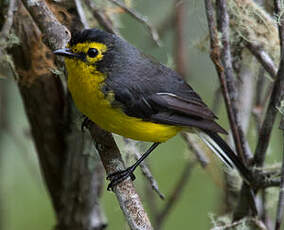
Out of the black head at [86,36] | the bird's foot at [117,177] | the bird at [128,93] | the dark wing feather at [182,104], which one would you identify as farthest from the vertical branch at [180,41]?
the bird's foot at [117,177]

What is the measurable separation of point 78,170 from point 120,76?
85cm

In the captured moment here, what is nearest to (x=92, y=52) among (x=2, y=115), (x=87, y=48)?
(x=87, y=48)

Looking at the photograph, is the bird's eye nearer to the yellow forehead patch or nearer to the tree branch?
the yellow forehead patch

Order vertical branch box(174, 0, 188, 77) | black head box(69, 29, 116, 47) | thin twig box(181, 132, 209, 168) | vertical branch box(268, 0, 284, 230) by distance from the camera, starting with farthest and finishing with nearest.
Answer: vertical branch box(174, 0, 188, 77) < thin twig box(181, 132, 209, 168) < black head box(69, 29, 116, 47) < vertical branch box(268, 0, 284, 230)

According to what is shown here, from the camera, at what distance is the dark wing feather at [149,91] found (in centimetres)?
322

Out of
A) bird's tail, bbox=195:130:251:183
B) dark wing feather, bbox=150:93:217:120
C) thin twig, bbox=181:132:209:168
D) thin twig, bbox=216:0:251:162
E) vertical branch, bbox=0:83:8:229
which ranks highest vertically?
thin twig, bbox=216:0:251:162

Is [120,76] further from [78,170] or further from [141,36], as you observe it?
[141,36]

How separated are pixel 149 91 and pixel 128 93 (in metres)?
0.16

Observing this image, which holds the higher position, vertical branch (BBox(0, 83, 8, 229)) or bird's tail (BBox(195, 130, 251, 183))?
bird's tail (BBox(195, 130, 251, 183))

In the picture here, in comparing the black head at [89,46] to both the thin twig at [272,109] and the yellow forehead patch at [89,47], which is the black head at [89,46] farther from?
the thin twig at [272,109]

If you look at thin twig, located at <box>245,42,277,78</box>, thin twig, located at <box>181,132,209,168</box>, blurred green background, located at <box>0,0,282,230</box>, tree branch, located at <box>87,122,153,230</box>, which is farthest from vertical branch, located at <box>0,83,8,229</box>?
thin twig, located at <box>245,42,277,78</box>

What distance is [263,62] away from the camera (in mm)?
3391

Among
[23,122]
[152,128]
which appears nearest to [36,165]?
[23,122]

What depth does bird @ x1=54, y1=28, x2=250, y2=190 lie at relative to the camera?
313cm
